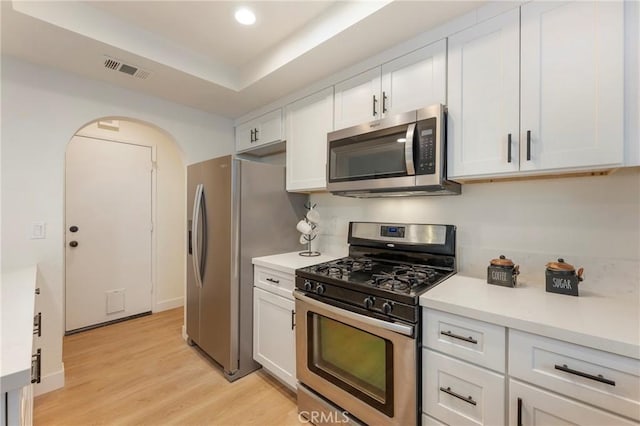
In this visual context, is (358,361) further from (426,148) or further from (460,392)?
(426,148)

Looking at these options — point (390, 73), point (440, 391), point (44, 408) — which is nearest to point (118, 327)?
point (44, 408)

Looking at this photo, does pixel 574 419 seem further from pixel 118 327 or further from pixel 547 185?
pixel 118 327

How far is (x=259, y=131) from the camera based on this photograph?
2.82m

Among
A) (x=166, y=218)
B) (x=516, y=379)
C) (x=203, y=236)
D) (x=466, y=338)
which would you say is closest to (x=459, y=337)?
(x=466, y=338)

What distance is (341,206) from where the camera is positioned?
8.01 ft

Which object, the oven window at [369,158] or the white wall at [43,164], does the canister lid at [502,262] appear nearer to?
the oven window at [369,158]

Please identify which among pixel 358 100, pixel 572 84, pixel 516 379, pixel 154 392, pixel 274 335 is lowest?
pixel 154 392

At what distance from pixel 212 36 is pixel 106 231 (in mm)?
2512

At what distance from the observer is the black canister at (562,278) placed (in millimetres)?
1272

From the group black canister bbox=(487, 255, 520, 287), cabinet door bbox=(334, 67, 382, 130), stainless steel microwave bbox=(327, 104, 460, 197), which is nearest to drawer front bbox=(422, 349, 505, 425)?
black canister bbox=(487, 255, 520, 287)

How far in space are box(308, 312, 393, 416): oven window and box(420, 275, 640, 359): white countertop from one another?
0.39 meters

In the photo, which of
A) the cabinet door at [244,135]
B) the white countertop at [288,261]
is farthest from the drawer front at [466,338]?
the cabinet door at [244,135]

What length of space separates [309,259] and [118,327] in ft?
8.19

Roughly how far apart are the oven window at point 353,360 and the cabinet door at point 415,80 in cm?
134
